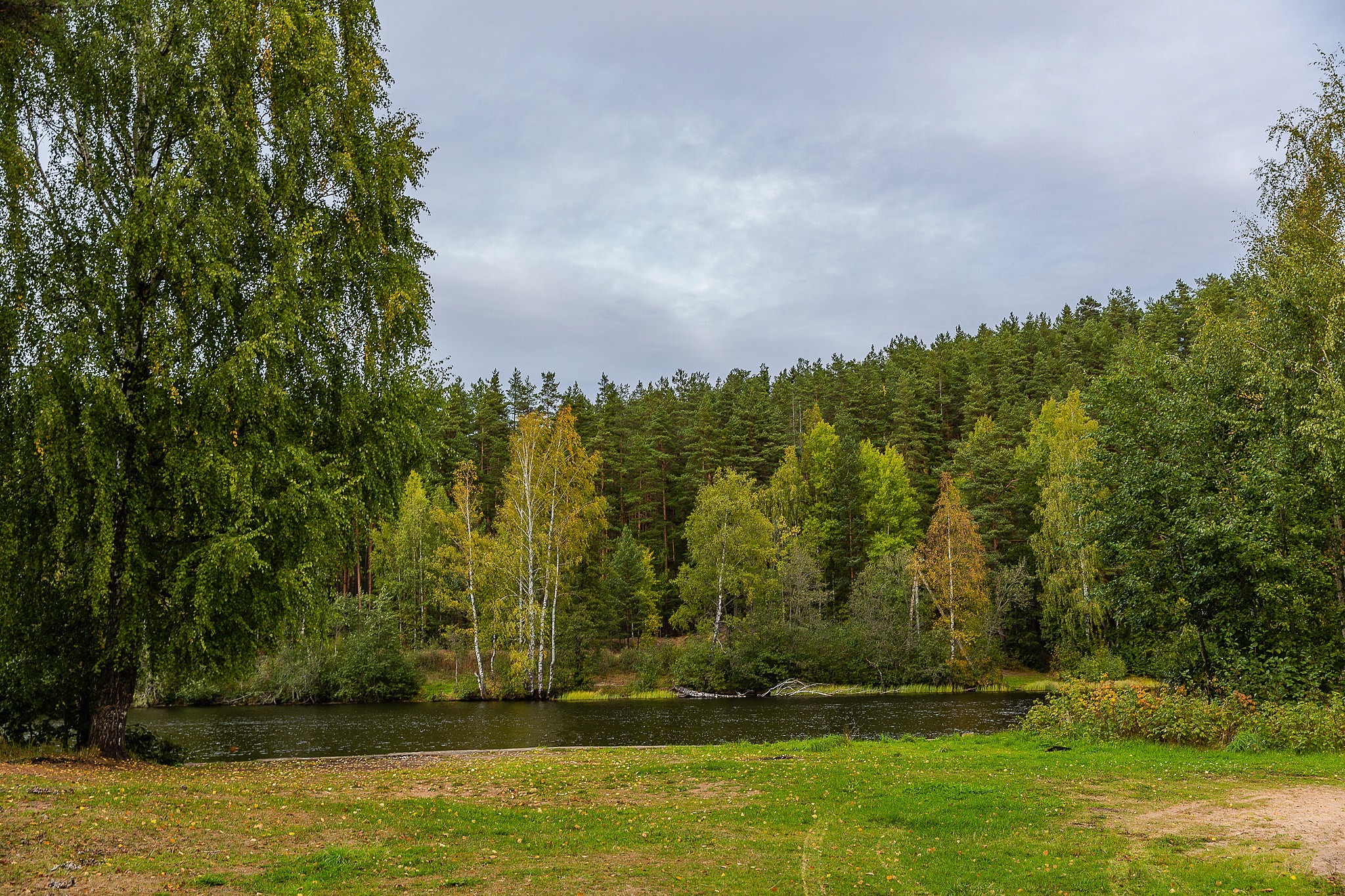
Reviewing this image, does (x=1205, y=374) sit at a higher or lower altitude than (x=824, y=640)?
higher

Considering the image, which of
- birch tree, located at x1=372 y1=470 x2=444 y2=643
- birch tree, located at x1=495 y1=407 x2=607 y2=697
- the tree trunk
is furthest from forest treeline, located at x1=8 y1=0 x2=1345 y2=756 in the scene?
birch tree, located at x1=372 y1=470 x2=444 y2=643

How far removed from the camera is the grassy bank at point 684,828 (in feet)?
23.3

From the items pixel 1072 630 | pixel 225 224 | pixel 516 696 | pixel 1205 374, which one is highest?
pixel 225 224

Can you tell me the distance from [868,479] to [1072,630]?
19.8m

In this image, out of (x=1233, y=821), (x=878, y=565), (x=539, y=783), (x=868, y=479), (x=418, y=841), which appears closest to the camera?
(x=418, y=841)

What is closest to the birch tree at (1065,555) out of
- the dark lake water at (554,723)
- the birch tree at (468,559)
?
the dark lake water at (554,723)

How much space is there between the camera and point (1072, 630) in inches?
1566

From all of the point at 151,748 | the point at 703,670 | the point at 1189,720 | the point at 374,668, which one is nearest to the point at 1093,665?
the point at 703,670

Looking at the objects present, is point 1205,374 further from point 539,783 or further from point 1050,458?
point 1050,458

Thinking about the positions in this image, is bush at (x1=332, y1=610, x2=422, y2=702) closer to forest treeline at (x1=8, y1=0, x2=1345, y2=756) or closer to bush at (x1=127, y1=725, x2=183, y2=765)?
forest treeline at (x1=8, y1=0, x2=1345, y2=756)

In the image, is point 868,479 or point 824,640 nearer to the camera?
point 824,640

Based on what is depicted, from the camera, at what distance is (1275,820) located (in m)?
9.21

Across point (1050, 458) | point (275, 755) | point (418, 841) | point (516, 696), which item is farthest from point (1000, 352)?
point (418, 841)

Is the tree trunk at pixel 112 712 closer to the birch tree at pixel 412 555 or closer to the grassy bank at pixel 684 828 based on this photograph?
the grassy bank at pixel 684 828
